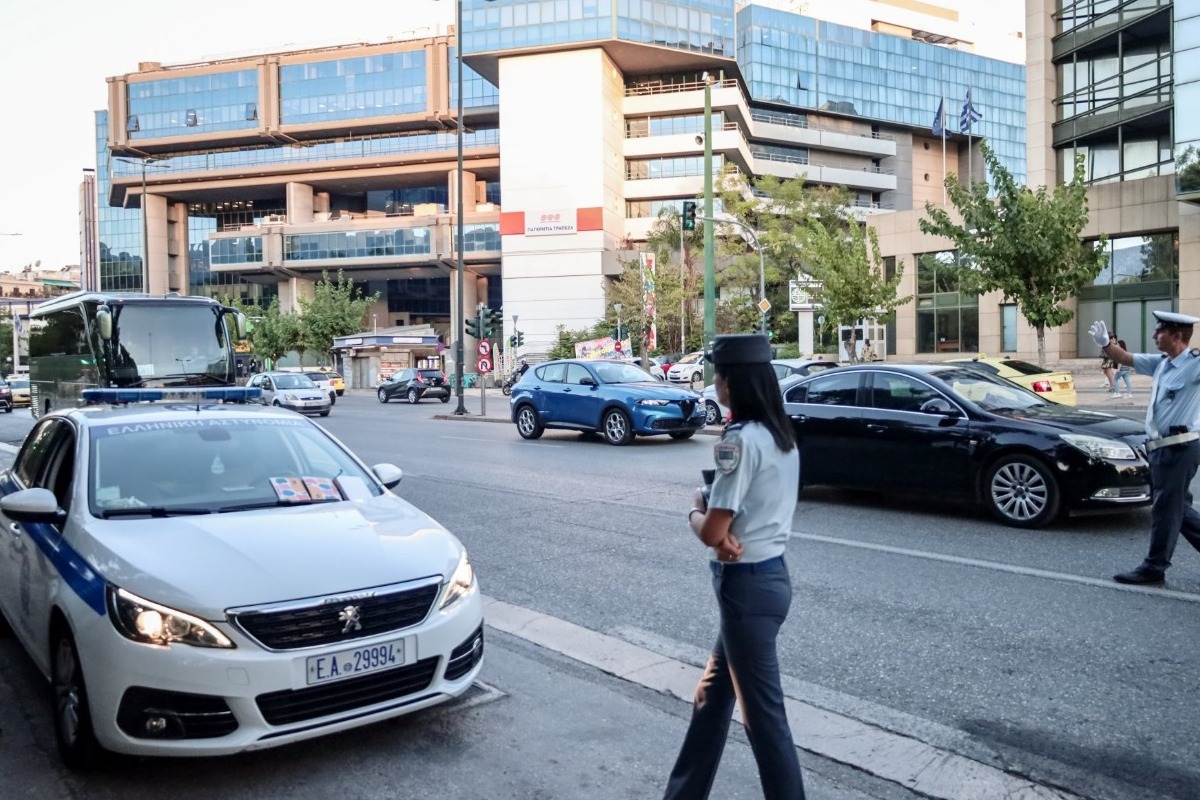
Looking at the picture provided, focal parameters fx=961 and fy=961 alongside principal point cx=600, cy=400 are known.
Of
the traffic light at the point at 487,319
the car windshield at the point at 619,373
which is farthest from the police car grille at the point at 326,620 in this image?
the traffic light at the point at 487,319

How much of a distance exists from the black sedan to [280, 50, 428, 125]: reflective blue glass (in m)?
74.0

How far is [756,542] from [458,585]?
175cm

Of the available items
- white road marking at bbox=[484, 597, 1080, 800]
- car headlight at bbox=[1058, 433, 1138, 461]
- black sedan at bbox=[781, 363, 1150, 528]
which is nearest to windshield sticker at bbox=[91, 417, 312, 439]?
white road marking at bbox=[484, 597, 1080, 800]

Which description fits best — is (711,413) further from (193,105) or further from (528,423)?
(193,105)

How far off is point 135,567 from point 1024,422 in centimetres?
767

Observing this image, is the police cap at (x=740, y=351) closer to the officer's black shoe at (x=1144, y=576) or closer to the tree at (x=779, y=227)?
the officer's black shoe at (x=1144, y=576)

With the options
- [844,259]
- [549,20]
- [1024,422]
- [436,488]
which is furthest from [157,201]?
[1024,422]

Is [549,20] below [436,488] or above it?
above

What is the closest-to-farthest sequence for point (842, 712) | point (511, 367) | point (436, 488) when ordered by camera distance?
point (842, 712) → point (436, 488) → point (511, 367)

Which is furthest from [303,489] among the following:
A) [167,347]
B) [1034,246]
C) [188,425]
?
[1034,246]

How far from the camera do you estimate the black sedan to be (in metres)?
8.42

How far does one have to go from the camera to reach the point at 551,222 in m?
68.8

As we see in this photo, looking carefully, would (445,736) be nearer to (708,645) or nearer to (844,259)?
(708,645)

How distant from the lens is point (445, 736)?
4301 millimetres
